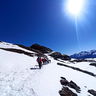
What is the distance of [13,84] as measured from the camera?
42.9 ft

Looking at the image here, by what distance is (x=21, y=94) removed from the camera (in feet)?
36.5

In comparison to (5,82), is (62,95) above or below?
below

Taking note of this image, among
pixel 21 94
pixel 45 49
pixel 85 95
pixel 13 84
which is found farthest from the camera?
pixel 45 49

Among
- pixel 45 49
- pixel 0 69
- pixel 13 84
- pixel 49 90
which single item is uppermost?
pixel 45 49

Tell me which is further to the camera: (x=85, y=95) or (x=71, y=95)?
(x=85, y=95)

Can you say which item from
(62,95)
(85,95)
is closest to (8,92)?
(62,95)

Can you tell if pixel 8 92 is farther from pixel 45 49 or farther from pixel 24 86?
pixel 45 49

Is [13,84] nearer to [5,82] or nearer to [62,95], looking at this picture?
[5,82]

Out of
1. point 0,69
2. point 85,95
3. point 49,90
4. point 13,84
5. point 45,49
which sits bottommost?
point 85,95

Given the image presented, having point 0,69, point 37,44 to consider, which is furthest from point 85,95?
point 37,44

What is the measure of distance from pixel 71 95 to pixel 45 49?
199 feet

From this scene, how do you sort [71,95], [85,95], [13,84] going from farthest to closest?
[85,95], [71,95], [13,84]

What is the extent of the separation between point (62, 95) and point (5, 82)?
6.73 metres

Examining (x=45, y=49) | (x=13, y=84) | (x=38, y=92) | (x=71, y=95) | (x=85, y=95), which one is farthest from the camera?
(x=45, y=49)
